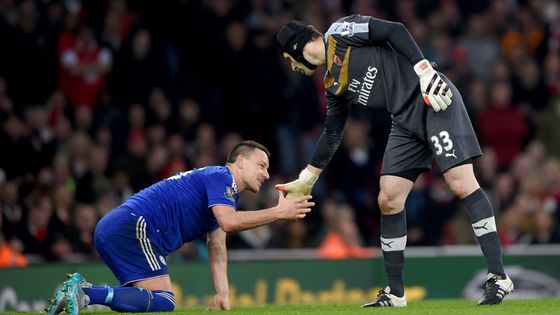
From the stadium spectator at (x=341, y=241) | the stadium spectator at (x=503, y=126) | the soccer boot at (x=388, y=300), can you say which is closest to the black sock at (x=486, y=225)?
the soccer boot at (x=388, y=300)

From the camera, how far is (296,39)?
9.64 meters

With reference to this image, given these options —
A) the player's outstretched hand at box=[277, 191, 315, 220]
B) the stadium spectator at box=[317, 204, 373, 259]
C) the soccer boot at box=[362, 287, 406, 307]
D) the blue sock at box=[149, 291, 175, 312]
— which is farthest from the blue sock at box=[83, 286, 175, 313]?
the stadium spectator at box=[317, 204, 373, 259]

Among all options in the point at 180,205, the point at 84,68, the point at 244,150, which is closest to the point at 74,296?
the point at 180,205

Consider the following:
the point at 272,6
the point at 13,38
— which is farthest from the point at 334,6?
the point at 13,38

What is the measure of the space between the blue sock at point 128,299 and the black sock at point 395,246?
172 cm

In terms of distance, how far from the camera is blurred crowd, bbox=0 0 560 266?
1511cm

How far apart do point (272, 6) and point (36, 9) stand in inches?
145

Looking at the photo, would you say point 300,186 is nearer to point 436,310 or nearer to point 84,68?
point 436,310

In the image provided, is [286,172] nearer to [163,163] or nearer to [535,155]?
[163,163]

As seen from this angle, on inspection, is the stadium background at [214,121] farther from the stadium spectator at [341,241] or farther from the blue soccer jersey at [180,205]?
the blue soccer jersey at [180,205]

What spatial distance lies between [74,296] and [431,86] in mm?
2858

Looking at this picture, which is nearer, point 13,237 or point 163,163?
point 13,237

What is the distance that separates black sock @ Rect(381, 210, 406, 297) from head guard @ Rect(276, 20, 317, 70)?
1.31 metres

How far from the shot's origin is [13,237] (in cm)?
1424
